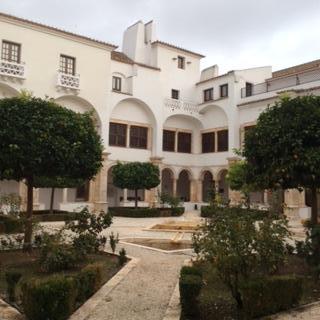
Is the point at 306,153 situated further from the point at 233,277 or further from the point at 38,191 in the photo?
the point at 38,191

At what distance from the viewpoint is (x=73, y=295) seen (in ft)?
19.9

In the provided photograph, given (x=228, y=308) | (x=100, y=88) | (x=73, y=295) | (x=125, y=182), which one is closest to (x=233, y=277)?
(x=228, y=308)

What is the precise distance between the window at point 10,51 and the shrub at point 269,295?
22.1 metres

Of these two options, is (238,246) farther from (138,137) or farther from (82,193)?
(138,137)

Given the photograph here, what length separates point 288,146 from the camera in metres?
9.54

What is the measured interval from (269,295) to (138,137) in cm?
2552

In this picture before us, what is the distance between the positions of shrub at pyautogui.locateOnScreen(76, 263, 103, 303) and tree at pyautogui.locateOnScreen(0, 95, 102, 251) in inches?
151

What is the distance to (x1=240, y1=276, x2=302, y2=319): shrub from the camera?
6.00 meters

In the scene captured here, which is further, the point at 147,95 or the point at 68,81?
the point at 147,95

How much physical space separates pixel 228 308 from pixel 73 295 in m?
2.23

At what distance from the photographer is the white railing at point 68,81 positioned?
1028 inches

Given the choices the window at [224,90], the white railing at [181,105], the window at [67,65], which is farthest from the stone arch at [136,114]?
the window at [224,90]

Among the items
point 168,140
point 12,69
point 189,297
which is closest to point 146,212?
point 168,140

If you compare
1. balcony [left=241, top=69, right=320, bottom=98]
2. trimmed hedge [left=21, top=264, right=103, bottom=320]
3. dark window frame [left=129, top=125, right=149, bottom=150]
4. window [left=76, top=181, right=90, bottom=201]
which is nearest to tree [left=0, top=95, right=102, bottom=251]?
trimmed hedge [left=21, top=264, right=103, bottom=320]
